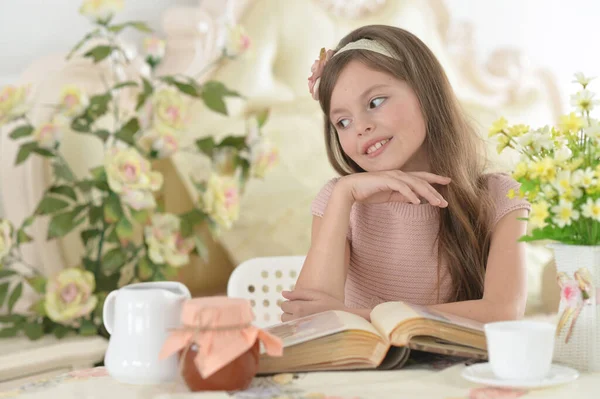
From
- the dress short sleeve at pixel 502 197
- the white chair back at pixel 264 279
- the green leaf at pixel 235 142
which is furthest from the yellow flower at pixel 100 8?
the dress short sleeve at pixel 502 197

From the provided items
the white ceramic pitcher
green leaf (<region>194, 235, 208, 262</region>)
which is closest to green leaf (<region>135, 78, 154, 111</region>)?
green leaf (<region>194, 235, 208, 262</region>)

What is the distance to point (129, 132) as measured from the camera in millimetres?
1942

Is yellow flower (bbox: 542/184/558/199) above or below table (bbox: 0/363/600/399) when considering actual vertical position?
above

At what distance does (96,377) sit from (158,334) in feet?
0.40

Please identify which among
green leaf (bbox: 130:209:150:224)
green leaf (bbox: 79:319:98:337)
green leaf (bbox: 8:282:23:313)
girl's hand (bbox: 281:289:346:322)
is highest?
green leaf (bbox: 130:209:150:224)

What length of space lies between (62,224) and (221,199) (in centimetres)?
38

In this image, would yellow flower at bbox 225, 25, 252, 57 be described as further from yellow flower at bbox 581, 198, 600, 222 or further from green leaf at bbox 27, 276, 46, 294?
yellow flower at bbox 581, 198, 600, 222

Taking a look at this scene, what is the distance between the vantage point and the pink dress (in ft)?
4.50

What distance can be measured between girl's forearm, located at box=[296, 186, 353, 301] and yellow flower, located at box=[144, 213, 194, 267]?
2.28ft

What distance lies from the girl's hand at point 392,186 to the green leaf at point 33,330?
94cm

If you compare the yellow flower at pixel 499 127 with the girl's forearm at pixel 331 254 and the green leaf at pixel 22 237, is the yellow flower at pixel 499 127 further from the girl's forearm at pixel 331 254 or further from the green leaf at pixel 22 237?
the green leaf at pixel 22 237

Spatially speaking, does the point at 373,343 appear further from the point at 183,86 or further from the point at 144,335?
the point at 183,86

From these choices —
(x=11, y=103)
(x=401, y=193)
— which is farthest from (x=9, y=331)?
(x=401, y=193)

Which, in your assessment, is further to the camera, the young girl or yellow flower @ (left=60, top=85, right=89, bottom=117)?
yellow flower @ (left=60, top=85, right=89, bottom=117)
